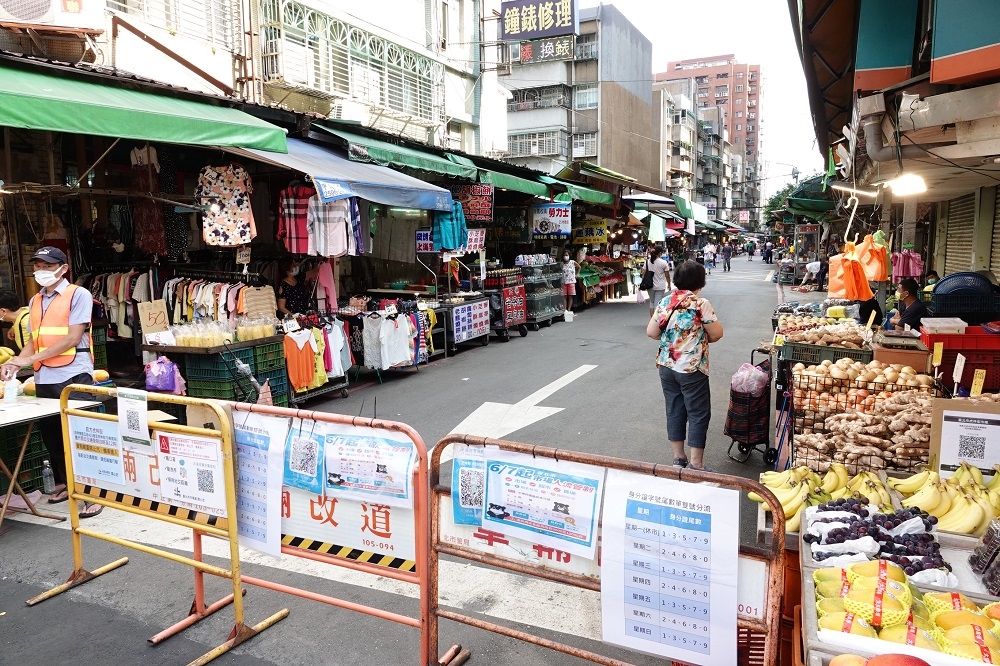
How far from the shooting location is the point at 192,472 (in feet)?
12.4

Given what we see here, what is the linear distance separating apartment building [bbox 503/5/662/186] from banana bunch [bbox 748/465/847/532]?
4087cm

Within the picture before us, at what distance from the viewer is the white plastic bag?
660 cm

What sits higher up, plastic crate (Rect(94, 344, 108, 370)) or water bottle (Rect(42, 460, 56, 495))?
plastic crate (Rect(94, 344, 108, 370))

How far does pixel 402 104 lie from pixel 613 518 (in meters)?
19.1

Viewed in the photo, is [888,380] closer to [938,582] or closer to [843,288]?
[843,288]

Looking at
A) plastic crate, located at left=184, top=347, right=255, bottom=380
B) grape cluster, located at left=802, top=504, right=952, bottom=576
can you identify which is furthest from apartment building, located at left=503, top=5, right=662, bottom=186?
grape cluster, located at left=802, top=504, right=952, bottom=576


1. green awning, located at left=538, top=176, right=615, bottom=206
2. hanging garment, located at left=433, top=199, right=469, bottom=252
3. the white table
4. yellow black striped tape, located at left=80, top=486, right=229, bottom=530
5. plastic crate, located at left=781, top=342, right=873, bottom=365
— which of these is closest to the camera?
yellow black striped tape, located at left=80, top=486, right=229, bottom=530

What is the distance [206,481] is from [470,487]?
1.64 m

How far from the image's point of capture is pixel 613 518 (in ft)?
9.14

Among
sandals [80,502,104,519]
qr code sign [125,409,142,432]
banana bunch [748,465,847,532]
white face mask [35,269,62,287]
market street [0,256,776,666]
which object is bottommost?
market street [0,256,776,666]

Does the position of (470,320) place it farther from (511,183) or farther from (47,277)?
(47,277)

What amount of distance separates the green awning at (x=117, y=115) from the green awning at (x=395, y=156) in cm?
255

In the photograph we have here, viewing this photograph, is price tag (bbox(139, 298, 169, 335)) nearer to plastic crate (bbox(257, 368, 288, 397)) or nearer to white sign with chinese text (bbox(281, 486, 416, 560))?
plastic crate (bbox(257, 368, 288, 397))

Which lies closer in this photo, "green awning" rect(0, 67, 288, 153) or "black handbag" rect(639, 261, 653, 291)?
"green awning" rect(0, 67, 288, 153)
